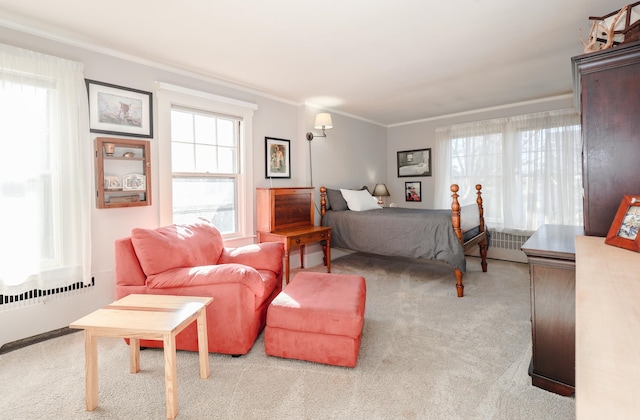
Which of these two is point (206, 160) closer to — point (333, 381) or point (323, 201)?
point (323, 201)

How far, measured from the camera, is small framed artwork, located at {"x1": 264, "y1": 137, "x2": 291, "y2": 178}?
387 cm

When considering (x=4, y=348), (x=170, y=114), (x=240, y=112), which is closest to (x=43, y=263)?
(x=4, y=348)

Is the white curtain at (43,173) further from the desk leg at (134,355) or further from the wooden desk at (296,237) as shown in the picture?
the wooden desk at (296,237)

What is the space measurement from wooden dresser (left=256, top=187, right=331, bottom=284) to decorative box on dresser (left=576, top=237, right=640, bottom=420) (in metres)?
2.78

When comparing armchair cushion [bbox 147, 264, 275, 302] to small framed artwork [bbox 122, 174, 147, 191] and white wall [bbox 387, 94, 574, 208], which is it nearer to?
small framed artwork [bbox 122, 174, 147, 191]

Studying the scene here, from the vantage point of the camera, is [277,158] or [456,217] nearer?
[456,217]

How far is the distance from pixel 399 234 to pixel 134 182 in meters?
2.80

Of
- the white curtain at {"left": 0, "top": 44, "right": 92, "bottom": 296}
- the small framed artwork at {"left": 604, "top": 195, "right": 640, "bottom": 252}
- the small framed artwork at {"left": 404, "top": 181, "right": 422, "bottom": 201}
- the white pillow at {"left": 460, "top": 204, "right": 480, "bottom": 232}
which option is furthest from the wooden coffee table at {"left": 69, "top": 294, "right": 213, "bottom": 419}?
the small framed artwork at {"left": 404, "top": 181, "right": 422, "bottom": 201}

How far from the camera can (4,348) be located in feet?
7.02

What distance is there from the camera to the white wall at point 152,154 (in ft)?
7.47

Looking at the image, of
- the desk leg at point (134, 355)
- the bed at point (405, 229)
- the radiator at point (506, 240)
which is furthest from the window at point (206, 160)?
the radiator at point (506, 240)

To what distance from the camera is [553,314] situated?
1.56m

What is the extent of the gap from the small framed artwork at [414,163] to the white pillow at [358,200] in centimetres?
135

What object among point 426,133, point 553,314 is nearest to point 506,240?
point 426,133
